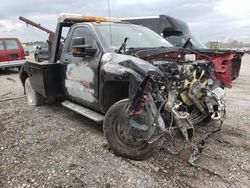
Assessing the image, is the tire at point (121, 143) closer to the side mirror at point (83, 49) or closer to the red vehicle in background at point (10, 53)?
the side mirror at point (83, 49)

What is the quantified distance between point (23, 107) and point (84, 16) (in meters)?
2.56

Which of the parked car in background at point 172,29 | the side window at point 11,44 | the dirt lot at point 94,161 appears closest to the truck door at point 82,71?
the dirt lot at point 94,161

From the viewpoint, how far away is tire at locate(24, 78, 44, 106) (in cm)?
625

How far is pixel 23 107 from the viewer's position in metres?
6.30

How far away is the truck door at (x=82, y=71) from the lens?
4.15 m

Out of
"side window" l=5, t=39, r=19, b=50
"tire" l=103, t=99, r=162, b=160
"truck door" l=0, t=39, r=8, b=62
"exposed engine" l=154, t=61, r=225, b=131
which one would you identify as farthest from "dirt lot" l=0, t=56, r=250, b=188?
"side window" l=5, t=39, r=19, b=50

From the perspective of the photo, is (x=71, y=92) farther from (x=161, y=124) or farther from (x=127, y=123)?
(x=161, y=124)

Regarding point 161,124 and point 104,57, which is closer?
point 161,124

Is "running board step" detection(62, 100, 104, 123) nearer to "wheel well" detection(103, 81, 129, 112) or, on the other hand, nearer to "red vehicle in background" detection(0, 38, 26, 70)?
"wheel well" detection(103, 81, 129, 112)

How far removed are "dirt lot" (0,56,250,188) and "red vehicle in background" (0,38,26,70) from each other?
881cm

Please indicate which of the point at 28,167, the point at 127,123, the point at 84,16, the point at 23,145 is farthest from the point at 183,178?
the point at 84,16

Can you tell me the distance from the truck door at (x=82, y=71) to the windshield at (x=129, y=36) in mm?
206

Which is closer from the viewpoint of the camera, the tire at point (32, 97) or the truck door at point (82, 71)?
the truck door at point (82, 71)

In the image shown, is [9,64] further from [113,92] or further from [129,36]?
[113,92]
